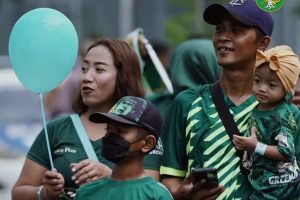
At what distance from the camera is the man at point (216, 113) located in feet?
19.9

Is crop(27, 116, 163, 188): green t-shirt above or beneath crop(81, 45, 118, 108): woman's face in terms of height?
beneath

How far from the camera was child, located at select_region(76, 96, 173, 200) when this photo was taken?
18.4ft

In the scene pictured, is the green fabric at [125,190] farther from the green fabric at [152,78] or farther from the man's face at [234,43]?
the green fabric at [152,78]

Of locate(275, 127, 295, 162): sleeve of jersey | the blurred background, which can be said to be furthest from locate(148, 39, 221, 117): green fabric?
the blurred background

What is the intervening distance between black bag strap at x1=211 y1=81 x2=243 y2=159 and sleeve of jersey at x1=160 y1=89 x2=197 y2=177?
118 millimetres

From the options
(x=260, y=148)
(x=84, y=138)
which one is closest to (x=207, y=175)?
(x=260, y=148)

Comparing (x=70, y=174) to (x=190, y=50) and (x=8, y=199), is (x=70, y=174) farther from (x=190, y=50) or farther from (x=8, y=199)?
(x=8, y=199)

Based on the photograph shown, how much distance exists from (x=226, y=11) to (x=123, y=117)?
35.2 inches

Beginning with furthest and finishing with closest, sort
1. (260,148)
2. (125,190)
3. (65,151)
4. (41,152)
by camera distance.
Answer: (41,152) < (65,151) < (260,148) < (125,190)

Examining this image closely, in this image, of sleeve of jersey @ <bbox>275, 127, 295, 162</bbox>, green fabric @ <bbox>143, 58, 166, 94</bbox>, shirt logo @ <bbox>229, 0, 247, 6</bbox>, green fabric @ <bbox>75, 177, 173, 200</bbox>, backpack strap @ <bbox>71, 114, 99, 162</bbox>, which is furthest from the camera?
green fabric @ <bbox>143, 58, 166, 94</bbox>

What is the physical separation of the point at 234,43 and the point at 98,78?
826 millimetres

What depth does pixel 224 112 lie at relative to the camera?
6137mm

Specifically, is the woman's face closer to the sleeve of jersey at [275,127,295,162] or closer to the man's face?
the man's face

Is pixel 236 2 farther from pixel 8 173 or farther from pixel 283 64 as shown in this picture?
pixel 8 173
